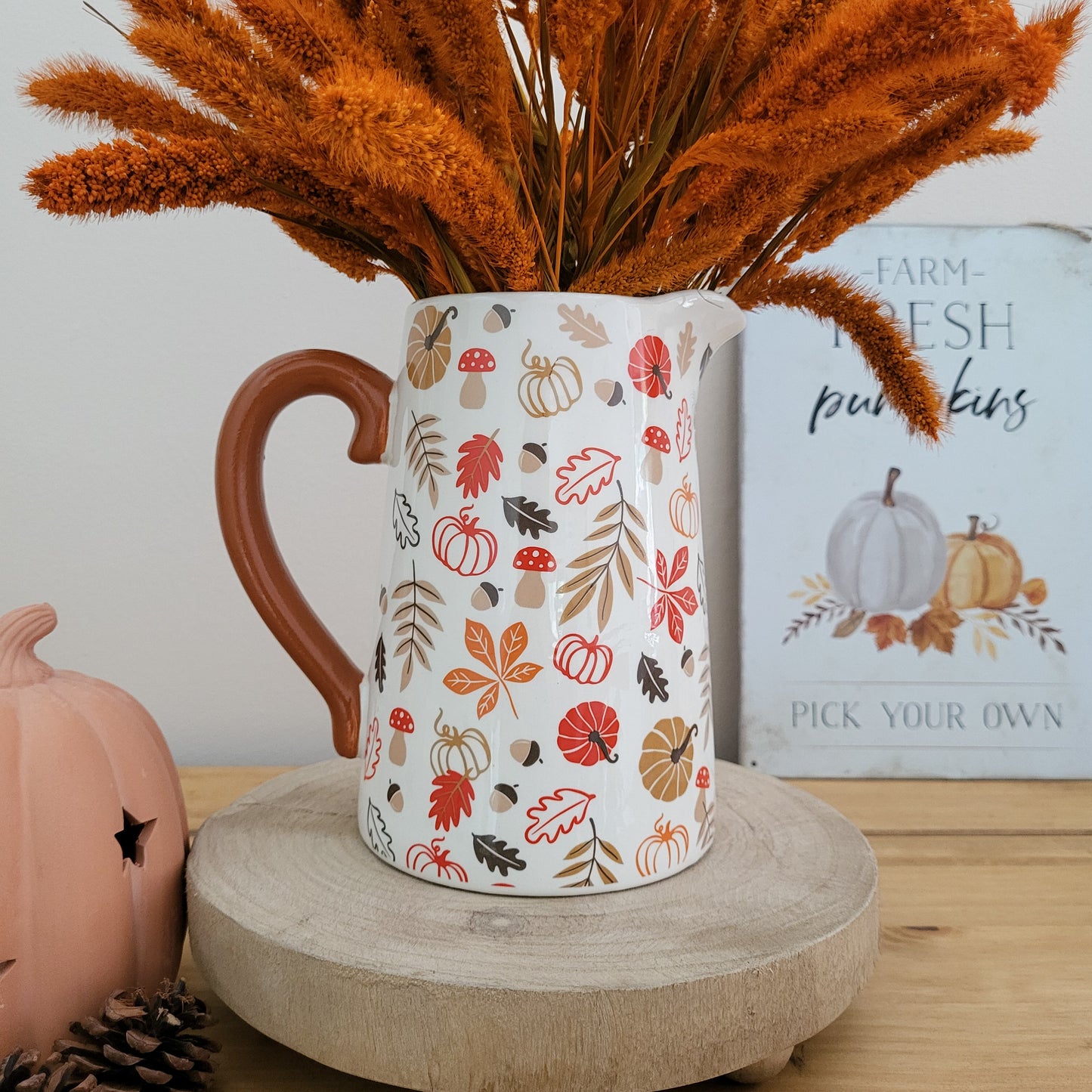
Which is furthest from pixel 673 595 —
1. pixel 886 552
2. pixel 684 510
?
pixel 886 552

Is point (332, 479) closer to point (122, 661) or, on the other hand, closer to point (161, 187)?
point (122, 661)

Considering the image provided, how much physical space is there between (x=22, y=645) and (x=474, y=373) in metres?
0.21

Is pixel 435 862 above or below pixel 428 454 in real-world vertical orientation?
below

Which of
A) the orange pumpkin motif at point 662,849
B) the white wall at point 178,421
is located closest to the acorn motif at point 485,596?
the orange pumpkin motif at point 662,849

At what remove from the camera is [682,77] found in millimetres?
373

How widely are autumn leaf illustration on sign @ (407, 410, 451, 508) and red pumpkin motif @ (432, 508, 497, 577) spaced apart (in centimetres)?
1

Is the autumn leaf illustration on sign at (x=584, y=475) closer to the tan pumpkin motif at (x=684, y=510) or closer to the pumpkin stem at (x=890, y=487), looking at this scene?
the tan pumpkin motif at (x=684, y=510)

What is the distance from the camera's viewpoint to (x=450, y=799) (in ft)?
1.23

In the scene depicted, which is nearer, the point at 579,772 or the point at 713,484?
the point at 579,772

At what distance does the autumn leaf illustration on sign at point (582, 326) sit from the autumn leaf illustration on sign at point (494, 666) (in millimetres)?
106

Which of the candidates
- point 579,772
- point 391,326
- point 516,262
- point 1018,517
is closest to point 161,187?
point 516,262

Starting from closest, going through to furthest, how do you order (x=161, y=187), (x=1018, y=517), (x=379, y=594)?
(x=161, y=187), (x=379, y=594), (x=1018, y=517)

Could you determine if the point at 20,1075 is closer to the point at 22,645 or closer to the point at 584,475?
the point at 22,645

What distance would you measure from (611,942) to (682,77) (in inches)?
12.2
